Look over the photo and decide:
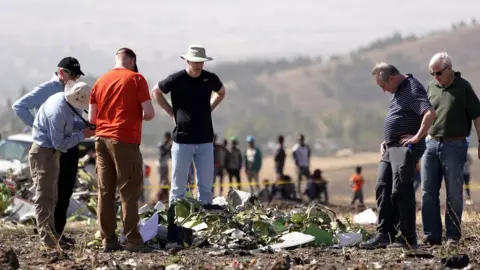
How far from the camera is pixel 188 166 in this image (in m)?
11.5

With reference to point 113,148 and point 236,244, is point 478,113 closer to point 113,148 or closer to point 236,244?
point 236,244

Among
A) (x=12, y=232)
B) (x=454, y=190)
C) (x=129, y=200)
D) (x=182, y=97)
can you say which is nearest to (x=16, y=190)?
(x=12, y=232)

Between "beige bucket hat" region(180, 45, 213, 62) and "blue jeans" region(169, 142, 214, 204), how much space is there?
923 millimetres

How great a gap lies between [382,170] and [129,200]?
2.46 meters

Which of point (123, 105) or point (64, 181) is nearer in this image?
point (123, 105)

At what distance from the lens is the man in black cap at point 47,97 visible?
10430 mm

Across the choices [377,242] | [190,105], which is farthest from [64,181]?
[377,242]

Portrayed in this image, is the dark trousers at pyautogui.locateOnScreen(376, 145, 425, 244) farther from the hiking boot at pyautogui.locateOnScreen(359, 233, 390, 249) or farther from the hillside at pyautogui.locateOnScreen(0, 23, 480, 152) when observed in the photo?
the hillside at pyautogui.locateOnScreen(0, 23, 480, 152)

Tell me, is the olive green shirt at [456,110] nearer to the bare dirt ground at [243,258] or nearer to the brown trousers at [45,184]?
the bare dirt ground at [243,258]

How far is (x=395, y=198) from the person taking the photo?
1014cm

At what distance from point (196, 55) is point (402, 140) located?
2614 mm

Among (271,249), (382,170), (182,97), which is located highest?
(182,97)

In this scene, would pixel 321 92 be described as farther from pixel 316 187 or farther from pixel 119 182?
pixel 119 182

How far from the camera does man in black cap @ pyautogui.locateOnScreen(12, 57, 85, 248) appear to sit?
411 inches
